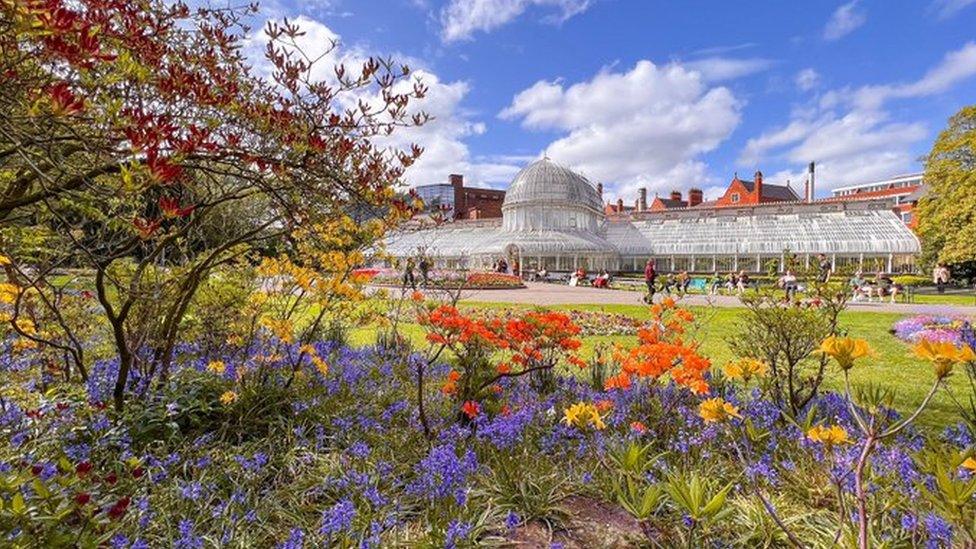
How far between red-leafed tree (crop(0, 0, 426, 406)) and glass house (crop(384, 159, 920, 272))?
33.1 m

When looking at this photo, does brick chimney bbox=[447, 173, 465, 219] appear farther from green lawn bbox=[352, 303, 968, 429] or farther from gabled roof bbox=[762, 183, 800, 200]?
green lawn bbox=[352, 303, 968, 429]

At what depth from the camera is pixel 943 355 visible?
148 centimetres

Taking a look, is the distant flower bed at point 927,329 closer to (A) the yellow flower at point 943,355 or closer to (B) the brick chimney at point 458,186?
(A) the yellow flower at point 943,355

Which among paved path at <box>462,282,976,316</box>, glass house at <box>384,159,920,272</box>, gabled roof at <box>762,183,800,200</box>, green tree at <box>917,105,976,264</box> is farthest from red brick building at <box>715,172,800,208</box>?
paved path at <box>462,282,976,316</box>

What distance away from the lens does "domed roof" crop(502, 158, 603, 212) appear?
147 feet

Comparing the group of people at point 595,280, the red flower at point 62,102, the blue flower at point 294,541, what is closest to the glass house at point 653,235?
the group of people at point 595,280

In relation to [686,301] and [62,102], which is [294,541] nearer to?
[62,102]

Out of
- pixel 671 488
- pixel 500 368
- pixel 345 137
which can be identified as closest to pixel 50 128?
pixel 345 137

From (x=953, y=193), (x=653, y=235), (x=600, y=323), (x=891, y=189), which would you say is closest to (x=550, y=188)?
(x=653, y=235)

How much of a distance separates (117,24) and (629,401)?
4.77 metres

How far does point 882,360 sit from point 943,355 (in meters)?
8.57

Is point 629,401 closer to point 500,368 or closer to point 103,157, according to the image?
point 500,368

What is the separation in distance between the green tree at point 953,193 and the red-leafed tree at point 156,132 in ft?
103

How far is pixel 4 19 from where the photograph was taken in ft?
6.31
